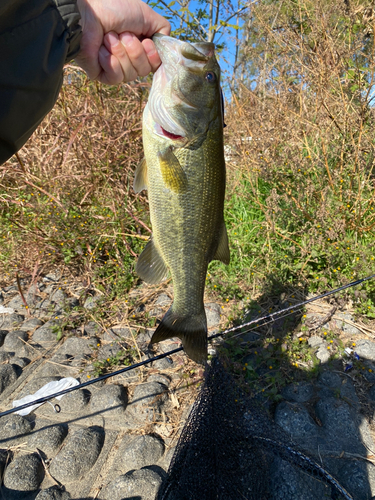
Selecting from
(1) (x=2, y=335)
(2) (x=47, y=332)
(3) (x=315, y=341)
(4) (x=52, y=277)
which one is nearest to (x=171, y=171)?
(3) (x=315, y=341)

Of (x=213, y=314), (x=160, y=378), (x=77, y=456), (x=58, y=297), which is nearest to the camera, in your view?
(x=77, y=456)

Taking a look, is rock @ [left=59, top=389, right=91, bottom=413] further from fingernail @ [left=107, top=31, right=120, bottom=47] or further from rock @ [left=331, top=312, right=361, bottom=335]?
fingernail @ [left=107, top=31, right=120, bottom=47]

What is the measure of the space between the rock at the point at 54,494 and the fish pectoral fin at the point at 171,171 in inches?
77.5

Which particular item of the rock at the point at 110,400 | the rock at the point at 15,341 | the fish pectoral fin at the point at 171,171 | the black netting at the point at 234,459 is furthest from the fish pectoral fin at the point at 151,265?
the rock at the point at 15,341

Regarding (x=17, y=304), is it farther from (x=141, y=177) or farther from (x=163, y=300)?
(x=141, y=177)

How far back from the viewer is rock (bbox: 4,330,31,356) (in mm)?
3449

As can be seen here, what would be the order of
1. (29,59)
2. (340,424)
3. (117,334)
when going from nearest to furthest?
(29,59) → (340,424) → (117,334)

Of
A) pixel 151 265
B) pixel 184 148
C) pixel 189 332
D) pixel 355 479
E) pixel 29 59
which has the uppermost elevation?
pixel 29 59

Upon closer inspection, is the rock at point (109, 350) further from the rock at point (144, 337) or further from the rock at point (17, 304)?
the rock at point (17, 304)

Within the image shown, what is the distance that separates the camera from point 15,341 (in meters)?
3.50

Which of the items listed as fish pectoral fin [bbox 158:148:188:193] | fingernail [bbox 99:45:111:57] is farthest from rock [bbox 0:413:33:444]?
fingernail [bbox 99:45:111:57]

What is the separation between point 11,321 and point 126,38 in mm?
3182

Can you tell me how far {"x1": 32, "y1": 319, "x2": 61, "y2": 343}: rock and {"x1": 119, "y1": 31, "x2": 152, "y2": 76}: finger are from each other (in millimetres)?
2678

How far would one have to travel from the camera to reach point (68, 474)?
7.36 feet
